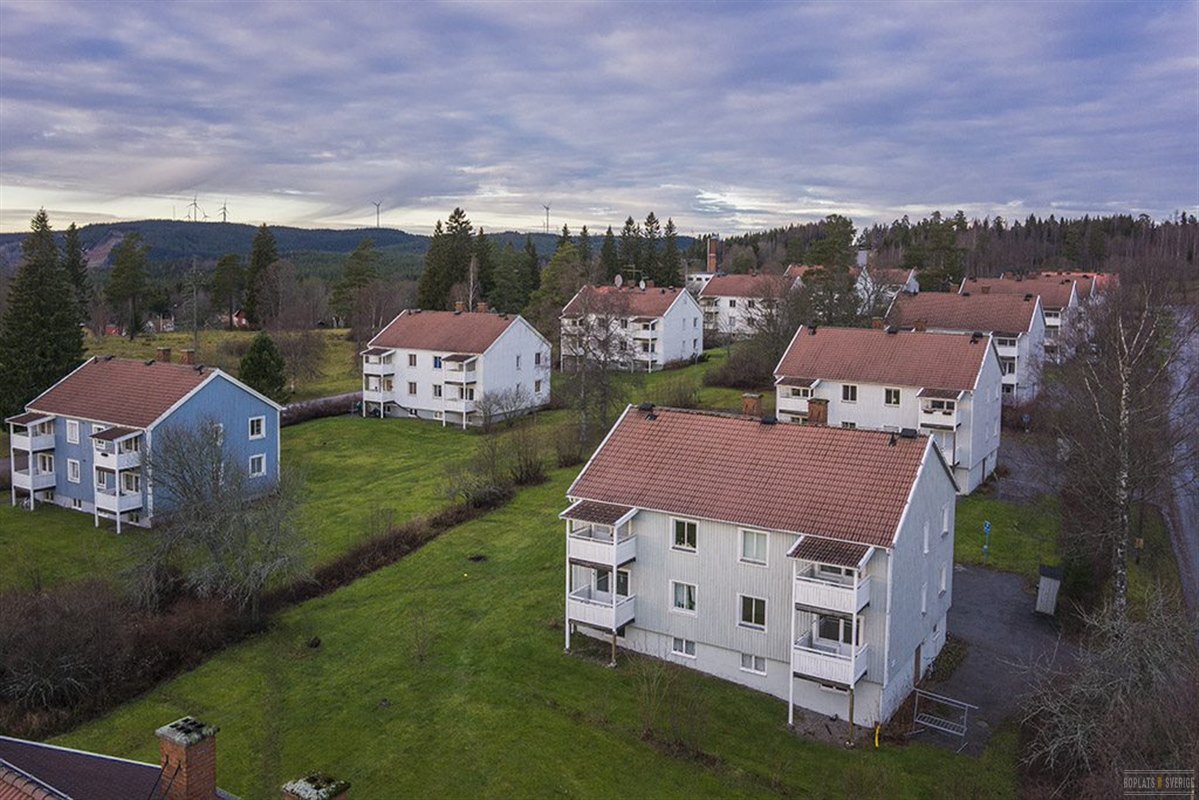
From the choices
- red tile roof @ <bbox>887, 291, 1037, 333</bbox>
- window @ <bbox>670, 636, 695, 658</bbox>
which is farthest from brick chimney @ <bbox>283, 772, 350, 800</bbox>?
red tile roof @ <bbox>887, 291, 1037, 333</bbox>

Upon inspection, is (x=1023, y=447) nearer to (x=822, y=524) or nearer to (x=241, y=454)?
(x=822, y=524)

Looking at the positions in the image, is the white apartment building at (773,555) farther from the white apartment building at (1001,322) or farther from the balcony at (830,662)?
the white apartment building at (1001,322)

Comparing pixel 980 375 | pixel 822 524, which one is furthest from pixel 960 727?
pixel 980 375

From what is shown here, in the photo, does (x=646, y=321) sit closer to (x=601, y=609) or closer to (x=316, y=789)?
(x=601, y=609)

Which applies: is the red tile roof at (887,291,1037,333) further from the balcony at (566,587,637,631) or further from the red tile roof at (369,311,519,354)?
the balcony at (566,587,637,631)

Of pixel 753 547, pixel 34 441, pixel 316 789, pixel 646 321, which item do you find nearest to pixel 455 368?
pixel 646 321
